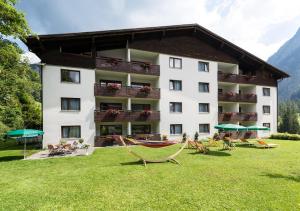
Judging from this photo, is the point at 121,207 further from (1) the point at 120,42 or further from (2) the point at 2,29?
(1) the point at 120,42

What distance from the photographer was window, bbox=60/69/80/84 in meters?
20.5

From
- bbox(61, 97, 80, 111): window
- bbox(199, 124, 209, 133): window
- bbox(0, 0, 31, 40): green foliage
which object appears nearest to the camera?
bbox(0, 0, 31, 40): green foliage

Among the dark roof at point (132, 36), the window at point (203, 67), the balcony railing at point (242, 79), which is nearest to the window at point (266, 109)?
the balcony railing at point (242, 79)

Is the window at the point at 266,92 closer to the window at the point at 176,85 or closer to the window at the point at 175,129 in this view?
the window at the point at 176,85

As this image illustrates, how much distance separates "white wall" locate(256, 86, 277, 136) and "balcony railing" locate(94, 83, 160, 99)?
18.7m

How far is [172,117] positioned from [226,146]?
8118mm

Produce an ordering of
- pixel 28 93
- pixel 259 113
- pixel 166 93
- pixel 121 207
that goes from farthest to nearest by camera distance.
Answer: pixel 259 113 → pixel 166 93 → pixel 28 93 → pixel 121 207

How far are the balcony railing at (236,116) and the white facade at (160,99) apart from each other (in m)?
1.09

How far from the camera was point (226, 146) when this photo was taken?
19.2 meters

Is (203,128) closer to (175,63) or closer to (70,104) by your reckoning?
(175,63)

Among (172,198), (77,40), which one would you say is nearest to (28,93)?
(77,40)

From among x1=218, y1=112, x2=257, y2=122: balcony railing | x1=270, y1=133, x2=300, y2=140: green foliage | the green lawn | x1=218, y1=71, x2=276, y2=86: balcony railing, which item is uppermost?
x1=218, y1=71, x2=276, y2=86: balcony railing

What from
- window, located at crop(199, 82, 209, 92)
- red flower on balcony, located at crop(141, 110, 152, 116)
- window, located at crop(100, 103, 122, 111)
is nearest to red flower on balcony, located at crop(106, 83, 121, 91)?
window, located at crop(100, 103, 122, 111)

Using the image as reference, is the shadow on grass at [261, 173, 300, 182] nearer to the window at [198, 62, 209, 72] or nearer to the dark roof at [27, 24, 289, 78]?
the dark roof at [27, 24, 289, 78]
